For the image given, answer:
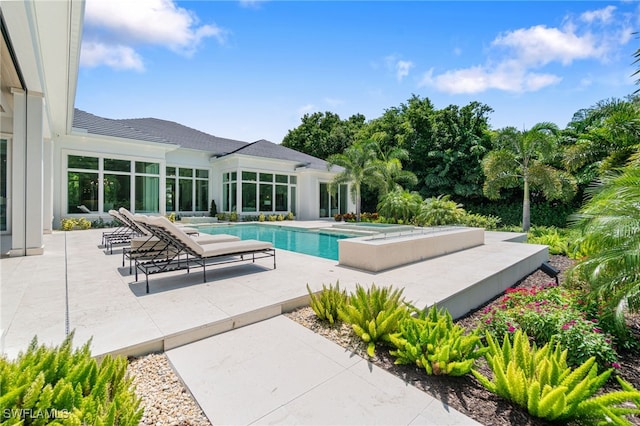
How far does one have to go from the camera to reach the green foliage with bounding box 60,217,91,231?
13.9 meters

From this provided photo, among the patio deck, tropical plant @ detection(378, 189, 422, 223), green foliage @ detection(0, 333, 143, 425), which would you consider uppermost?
tropical plant @ detection(378, 189, 422, 223)

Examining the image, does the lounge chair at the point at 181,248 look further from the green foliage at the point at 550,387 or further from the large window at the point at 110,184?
the large window at the point at 110,184

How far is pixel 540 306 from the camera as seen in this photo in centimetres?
481

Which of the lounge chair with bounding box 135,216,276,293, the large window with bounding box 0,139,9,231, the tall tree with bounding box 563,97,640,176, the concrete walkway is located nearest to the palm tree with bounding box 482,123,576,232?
the tall tree with bounding box 563,97,640,176

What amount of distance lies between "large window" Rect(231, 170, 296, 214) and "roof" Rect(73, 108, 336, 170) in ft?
4.95

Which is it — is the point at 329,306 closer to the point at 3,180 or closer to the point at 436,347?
the point at 436,347

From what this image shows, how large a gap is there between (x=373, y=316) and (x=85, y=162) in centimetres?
1736

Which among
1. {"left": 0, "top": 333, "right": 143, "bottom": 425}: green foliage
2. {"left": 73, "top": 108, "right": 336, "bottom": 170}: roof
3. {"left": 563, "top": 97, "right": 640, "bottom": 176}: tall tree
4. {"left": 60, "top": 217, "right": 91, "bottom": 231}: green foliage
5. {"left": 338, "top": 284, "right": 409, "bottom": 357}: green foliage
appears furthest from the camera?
{"left": 73, "top": 108, "right": 336, "bottom": 170}: roof

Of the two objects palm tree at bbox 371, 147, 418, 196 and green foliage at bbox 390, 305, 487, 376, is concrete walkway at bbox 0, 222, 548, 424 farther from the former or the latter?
palm tree at bbox 371, 147, 418, 196

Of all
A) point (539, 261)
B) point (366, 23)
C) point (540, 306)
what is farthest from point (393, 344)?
point (366, 23)

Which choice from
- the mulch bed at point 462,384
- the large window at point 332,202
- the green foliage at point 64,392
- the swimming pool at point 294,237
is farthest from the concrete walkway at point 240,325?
the large window at point 332,202

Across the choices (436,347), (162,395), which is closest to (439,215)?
(436,347)

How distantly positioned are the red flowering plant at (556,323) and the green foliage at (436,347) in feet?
4.57

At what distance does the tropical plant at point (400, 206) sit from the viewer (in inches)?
727
